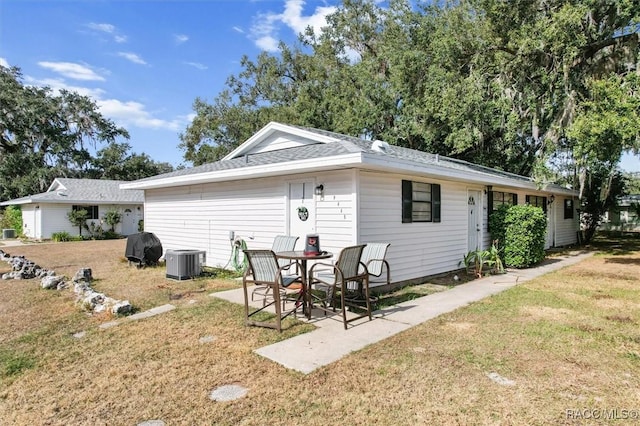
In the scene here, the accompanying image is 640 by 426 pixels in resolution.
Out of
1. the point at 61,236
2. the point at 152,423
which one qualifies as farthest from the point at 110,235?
the point at 152,423

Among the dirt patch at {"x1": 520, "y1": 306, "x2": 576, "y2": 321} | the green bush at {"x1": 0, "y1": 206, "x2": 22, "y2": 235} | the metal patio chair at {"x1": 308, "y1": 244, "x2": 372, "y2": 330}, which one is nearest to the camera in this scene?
the metal patio chair at {"x1": 308, "y1": 244, "x2": 372, "y2": 330}

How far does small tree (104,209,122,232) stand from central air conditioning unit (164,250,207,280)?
1723 centimetres

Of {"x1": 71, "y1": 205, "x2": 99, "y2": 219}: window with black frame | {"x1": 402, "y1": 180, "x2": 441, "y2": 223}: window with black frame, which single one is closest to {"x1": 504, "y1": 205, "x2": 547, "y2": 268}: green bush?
{"x1": 402, "y1": 180, "x2": 441, "y2": 223}: window with black frame

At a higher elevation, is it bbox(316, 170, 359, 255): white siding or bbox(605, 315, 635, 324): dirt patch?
bbox(316, 170, 359, 255): white siding

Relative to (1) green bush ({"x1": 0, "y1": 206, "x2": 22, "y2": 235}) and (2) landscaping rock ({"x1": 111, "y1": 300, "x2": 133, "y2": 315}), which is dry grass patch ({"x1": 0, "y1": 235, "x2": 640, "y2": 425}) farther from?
(1) green bush ({"x1": 0, "y1": 206, "x2": 22, "y2": 235})

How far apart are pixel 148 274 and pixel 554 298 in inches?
340

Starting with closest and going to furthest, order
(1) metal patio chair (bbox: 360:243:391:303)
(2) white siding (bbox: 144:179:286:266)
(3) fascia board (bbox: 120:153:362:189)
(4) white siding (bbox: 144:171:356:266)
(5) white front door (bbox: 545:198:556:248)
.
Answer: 1. (1) metal patio chair (bbox: 360:243:391:303)
2. (3) fascia board (bbox: 120:153:362:189)
3. (4) white siding (bbox: 144:171:356:266)
4. (2) white siding (bbox: 144:179:286:266)
5. (5) white front door (bbox: 545:198:556:248)

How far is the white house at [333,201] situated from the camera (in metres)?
6.90

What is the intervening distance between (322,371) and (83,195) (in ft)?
80.5

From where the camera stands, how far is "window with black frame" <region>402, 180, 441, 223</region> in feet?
25.4

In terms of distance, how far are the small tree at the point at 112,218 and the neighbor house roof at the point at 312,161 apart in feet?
42.5

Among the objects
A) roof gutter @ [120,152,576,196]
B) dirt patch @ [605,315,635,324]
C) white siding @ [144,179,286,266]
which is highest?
roof gutter @ [120,152,576,196]

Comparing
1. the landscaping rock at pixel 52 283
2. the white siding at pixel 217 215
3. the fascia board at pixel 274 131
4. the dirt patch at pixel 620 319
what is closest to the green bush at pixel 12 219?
the white siding at pixel 217 215

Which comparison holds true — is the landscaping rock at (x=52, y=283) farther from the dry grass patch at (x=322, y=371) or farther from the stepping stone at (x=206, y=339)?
the stepping stone at (x=206, y=339)
